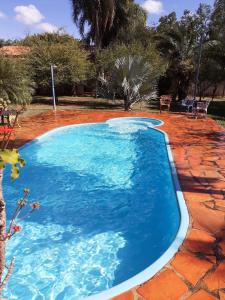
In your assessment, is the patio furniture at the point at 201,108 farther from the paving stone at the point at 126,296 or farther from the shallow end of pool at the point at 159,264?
the paving stone at the point at 126,296

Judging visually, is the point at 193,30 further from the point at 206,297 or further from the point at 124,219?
the point at 206,297

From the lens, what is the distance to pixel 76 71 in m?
19.8

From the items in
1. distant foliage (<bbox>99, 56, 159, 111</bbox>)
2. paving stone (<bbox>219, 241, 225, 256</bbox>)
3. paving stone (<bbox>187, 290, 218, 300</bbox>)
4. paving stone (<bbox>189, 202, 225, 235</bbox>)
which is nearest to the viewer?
paving stone (<bbox>187, 290, 218, 300</bbox>)

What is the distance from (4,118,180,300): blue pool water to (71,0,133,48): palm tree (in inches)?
614

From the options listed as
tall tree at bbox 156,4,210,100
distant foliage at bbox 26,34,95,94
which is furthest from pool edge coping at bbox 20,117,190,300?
tall tree at bbox 156,4,210,100

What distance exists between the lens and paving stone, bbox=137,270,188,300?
131 inches

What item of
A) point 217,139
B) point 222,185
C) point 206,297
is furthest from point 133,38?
point 206,297

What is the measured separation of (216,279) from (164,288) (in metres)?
0.67

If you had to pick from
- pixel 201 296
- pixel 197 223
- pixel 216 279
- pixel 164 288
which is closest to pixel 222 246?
pixel 197 223

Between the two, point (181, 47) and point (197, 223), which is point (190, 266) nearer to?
point (197, 223)

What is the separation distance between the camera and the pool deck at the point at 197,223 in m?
3.41

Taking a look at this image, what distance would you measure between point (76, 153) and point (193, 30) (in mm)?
17301

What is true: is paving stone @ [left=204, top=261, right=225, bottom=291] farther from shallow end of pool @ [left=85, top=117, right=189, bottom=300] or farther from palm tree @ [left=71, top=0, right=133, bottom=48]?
palm tree @ [left=71, top=0, right=133, bottom=48]

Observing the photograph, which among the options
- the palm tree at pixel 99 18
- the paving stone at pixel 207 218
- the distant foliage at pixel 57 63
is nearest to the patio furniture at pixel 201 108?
the distant foliage at pixel 57 63
